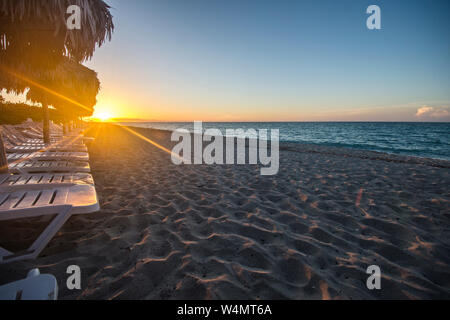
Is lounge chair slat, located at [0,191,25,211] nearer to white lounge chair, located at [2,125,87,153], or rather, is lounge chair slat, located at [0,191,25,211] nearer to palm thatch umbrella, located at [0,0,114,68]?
palm thatch umbrella, located at [0,0,114,68]

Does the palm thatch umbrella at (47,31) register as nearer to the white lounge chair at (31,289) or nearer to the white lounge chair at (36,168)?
the white lounge chair at (36,168)

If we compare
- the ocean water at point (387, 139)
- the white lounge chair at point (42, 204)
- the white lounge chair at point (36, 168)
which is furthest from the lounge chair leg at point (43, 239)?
the ocean water at point (387, 139)

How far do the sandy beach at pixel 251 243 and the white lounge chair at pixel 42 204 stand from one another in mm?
142

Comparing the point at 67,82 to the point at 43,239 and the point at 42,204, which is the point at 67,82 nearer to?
the point at 42,204

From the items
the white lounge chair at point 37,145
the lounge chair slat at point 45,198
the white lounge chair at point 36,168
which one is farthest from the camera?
the white lounge chair at point 37,145

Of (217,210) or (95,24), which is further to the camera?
(217,210)

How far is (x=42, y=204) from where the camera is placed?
2.16 metres

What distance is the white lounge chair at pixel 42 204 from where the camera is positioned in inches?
77.5

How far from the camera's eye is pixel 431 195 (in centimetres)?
412
